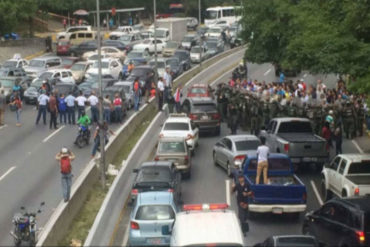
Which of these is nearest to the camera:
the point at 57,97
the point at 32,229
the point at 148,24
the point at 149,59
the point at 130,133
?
the point at 32,229

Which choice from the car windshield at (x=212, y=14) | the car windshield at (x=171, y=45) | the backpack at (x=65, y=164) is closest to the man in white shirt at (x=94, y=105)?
the backpack at (x=65, y=164)

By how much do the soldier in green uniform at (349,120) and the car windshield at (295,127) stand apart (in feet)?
15.8

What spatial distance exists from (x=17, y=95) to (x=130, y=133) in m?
6.68


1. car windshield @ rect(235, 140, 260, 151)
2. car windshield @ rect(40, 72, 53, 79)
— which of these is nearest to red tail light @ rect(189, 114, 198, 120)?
car windshield @ rect(235, 140, 260, 151)

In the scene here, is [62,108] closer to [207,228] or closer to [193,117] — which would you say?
[193,117]

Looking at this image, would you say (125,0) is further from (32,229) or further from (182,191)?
(32,229)

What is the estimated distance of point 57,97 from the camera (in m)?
38.7

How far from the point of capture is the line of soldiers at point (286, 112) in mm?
34156

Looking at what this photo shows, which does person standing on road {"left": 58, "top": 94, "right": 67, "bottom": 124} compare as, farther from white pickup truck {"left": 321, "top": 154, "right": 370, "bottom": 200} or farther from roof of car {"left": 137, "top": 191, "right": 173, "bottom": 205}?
roof of car {"left": 137, "top": 191, "right": 173, "bottom": 205}

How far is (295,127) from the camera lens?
98.1 feet

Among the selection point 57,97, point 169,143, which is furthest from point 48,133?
point 169,143

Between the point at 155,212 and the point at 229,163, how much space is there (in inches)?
350

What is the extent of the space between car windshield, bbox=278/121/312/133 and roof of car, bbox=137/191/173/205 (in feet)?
33.8

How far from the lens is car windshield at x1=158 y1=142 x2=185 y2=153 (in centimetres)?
2831
